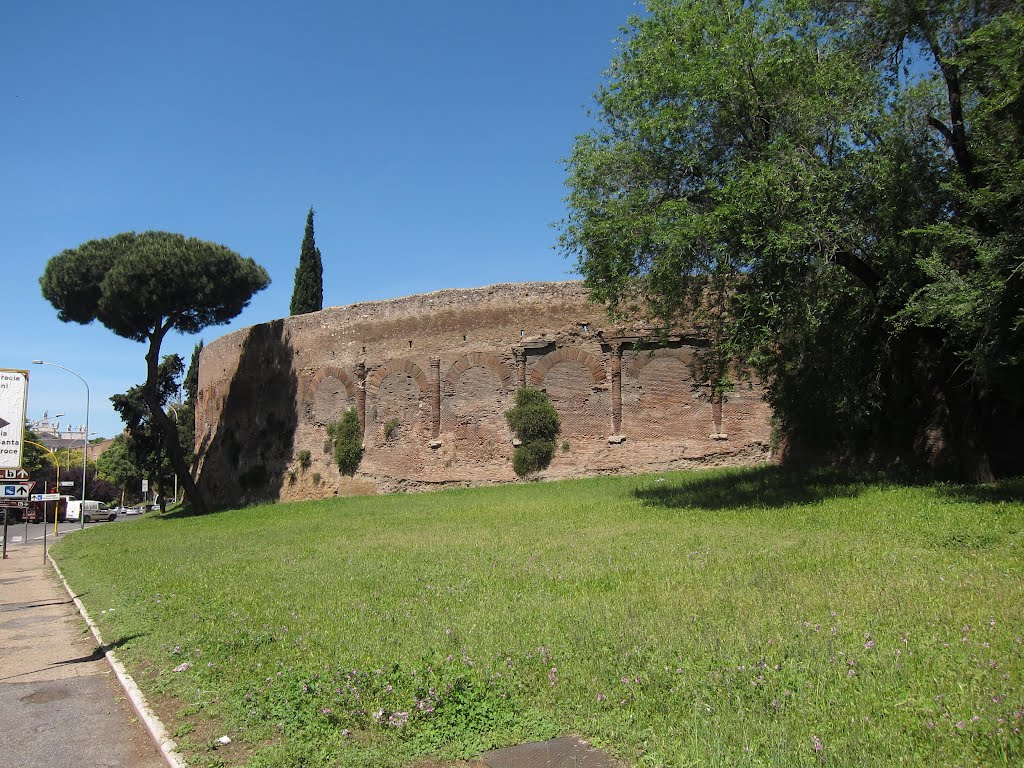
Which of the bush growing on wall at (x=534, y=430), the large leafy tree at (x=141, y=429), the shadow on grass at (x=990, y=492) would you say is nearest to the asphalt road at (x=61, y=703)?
the shadow on grass at (x=990, y=492)

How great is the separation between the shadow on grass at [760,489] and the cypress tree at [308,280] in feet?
80.8

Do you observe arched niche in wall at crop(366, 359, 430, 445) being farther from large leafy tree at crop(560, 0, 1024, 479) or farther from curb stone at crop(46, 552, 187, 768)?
curb stone at crop(46, 552, 187, 768)

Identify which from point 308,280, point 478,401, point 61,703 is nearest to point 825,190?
point 61,703

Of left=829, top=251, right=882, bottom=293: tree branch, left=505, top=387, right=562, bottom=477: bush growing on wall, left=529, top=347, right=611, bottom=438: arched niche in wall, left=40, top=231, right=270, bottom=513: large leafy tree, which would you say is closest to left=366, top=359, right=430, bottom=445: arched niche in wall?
left=505, top=387, right=562, bottom=477: bush growing on wall

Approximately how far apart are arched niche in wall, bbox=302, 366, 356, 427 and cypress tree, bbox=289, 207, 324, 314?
1070cm

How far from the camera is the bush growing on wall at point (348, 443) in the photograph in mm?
26547

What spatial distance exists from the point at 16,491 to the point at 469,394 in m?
13.6

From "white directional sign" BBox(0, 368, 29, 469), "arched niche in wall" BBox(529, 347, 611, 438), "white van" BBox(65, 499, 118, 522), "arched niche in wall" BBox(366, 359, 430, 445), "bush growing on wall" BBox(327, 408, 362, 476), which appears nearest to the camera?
"white directional sign" BBox(0, 368, 29, 469)

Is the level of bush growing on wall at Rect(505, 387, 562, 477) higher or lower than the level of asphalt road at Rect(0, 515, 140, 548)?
higher

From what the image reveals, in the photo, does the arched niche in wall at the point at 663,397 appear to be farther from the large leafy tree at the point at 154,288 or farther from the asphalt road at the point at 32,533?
the large leafy tree at the point at 154,288

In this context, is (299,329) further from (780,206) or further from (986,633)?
(986,633)

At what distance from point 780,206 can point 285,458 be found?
70.6ft

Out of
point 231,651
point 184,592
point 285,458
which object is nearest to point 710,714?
point 231,651

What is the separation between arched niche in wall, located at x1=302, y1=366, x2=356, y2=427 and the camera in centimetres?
2727
